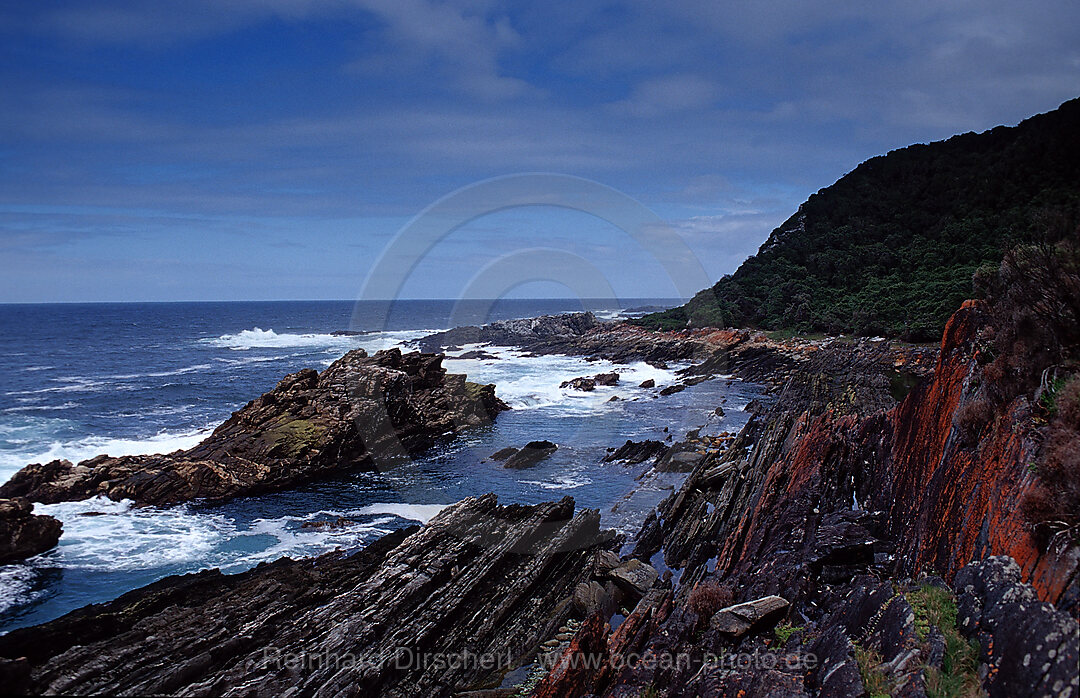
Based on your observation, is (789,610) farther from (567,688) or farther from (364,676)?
(364,676)

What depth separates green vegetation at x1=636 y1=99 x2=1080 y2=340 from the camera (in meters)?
58.6

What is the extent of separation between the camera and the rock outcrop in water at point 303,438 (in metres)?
26.6

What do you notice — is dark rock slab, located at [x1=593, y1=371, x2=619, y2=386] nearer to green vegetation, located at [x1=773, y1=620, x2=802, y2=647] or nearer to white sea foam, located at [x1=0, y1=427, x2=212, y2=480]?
white sea foam, located at [x1=0, y1=427, x2=212, y2=480]

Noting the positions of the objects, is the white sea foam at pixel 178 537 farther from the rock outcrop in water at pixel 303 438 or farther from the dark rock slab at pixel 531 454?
the dark rock slab at pixel 531 454

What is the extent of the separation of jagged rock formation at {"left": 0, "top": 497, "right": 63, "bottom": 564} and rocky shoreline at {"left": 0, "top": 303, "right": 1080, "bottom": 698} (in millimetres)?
8166

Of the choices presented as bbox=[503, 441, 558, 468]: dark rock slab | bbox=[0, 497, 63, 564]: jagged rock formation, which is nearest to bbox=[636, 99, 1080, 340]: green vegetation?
bbox=[503, 441, 558, 468]: dark rock slab

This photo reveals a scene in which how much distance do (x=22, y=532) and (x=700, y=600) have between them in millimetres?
25335

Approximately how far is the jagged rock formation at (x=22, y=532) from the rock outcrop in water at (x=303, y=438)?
4.79m

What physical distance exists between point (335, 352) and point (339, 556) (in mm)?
69006


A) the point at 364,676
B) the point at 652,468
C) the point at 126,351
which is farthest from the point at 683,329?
the point at 126,351

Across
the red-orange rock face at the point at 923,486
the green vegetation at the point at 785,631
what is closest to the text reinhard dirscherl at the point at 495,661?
the green vegetation at the point at 785,631

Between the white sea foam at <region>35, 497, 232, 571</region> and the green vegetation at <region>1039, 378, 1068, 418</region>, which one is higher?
the green vegetation at <region>1039, 378, 1068, 418</region>

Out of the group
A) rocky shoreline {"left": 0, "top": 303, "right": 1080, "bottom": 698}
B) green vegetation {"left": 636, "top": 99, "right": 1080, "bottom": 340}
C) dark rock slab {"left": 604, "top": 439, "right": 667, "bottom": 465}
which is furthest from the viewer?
green vegetation {"left": 636, "top": 99, "right": 1080, "bottom": 340}

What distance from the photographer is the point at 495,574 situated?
57.9 ft
